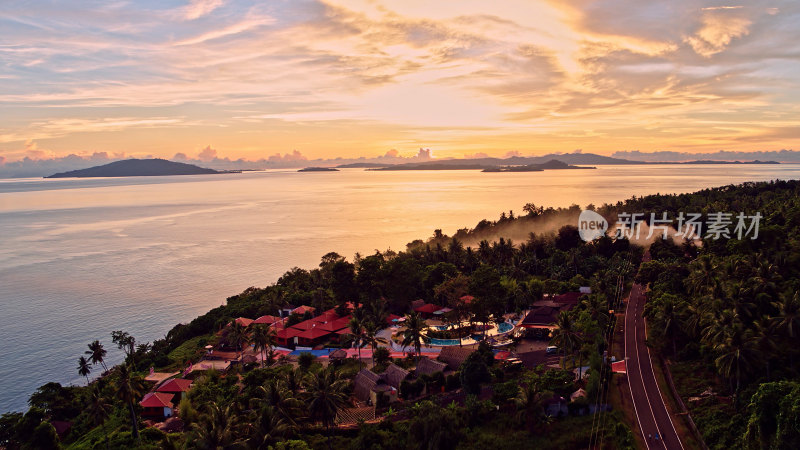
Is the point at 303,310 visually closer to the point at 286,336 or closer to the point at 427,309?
the point at 286,336

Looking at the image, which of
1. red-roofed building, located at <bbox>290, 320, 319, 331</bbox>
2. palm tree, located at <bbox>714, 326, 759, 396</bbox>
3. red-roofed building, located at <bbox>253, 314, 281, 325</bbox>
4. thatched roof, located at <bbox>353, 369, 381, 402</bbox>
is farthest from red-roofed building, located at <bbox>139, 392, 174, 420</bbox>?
palm tree, located at <bbox>714, 326, 759, 396</bbox>

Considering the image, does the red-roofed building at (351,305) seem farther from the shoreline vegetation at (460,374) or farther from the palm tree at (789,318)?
the palm tree at (789,318)

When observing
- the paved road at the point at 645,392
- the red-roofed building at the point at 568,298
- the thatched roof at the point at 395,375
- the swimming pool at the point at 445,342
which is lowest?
the swimming pool at the point at 445,342

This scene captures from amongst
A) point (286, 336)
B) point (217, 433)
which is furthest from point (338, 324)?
point (217, 433)

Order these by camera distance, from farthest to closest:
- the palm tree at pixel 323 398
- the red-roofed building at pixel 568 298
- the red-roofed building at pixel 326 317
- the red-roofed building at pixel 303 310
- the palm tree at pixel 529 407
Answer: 1. the red-roofed building at pixel 303 310
2. the red-roofed building at pixel 568 298
3. the red-roofed building at pixel 326 317
4. the palm tree at pixel 529 407
5. the palm tree at pixel 323 398

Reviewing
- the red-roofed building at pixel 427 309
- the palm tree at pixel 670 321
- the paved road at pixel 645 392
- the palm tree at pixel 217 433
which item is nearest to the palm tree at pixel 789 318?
the palm tree at pixel 670 321

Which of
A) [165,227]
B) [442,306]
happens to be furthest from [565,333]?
[165,227]

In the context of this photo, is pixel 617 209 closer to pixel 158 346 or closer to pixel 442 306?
pixel 442 306

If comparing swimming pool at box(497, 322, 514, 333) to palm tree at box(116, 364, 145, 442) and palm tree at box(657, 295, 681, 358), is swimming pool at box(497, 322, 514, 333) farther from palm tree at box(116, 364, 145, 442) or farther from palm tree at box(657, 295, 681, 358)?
palm tree at box(116, 364, 145, 442)
